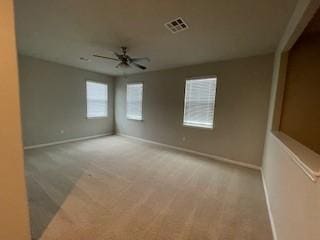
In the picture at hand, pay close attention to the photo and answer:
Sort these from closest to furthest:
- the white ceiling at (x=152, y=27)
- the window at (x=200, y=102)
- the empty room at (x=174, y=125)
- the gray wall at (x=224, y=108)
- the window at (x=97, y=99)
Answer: the empty room at (x=174, y=125) → the white ceiling at (x=152, y=27) → the gray wall at (x=224, y=108) → the window at (x=200, y=102) → the window at (x=97, y=99)

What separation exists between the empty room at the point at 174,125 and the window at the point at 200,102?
3 centimetres

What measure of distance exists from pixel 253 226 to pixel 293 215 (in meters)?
0.78

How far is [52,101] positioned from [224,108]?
5.10 metres

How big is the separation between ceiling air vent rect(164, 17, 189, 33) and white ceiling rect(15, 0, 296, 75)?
8cm

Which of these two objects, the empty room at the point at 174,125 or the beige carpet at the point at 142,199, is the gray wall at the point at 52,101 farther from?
the beige carpet at the point at 142,199

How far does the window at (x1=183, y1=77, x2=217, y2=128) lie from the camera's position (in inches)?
164

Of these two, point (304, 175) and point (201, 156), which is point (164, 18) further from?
point (201, 156)

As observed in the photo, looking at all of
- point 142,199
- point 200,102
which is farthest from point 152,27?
point 142,199

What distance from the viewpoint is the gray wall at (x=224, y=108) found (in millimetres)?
3455

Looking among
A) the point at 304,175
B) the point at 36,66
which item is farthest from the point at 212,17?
the point at 36,66

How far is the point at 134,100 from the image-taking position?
5984 millimetres

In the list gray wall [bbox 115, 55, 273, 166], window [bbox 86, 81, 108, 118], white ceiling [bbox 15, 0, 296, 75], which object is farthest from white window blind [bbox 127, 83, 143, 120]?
white ceiling [bbox 15, 0, 296, 75]

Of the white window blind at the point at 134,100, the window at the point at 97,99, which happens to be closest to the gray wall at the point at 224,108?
the white window blind at the point at 134,100

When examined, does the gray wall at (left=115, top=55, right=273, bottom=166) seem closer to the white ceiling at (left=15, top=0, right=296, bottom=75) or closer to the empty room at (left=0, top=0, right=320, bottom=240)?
the empty room at (left=0, top=0, right=320, bottom=240)
